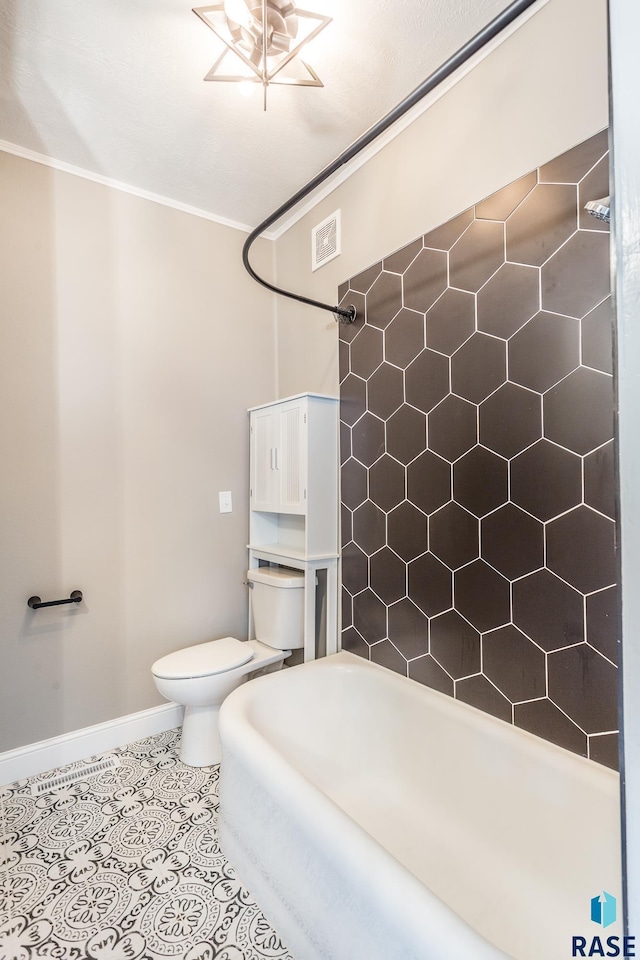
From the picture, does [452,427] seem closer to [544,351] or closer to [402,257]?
[544,351]

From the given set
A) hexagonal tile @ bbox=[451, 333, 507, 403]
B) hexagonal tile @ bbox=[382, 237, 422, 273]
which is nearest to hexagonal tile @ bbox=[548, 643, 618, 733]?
hexagonal tile @ bbox=[451, 333, 507, 403]

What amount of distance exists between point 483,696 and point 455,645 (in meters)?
0.18

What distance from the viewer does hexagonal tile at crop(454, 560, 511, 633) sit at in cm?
152

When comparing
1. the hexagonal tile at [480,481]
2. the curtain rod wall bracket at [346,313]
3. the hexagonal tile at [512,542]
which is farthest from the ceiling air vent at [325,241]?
the hexagonal tile at [512,542]

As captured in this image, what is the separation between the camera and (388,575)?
1956 mm

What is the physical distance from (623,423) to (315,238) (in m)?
2.35

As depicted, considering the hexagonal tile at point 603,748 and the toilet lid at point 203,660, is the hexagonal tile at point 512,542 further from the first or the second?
the toilet lid at point 203,660

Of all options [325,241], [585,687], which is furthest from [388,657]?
[325,241]

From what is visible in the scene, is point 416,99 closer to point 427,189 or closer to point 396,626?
point 427,189

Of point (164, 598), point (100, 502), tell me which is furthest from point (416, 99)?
point (164, 598)

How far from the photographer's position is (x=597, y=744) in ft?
4.20

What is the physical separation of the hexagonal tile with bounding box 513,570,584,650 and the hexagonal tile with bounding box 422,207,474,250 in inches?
47.4

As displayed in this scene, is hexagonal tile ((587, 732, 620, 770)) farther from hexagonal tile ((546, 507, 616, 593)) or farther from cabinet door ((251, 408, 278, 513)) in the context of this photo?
cabinet door ((251, 408, 278, 513))

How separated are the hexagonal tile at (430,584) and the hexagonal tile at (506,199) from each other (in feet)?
3.93
